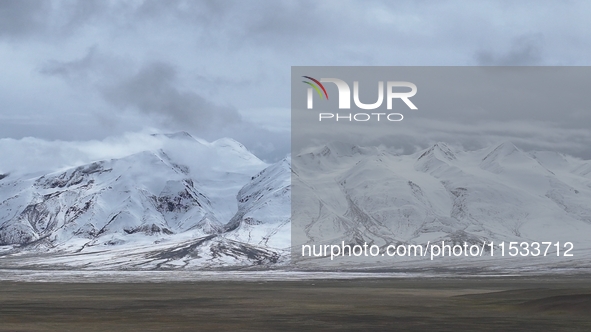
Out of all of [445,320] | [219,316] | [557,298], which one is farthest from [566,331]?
[219,316]

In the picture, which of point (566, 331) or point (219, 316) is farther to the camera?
point (219, 316)

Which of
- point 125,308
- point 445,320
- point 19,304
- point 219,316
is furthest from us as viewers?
point 19,304

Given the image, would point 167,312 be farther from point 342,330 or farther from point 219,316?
point 342,330

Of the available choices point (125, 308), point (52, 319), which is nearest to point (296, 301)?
point (125, 308)

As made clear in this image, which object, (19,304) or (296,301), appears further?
(296,301)

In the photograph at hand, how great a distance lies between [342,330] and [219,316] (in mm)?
18496

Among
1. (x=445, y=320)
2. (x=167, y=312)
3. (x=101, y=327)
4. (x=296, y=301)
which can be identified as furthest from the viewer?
(x=296, y=301)

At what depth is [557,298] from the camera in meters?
89.8

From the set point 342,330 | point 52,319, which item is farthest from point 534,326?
point 52,319

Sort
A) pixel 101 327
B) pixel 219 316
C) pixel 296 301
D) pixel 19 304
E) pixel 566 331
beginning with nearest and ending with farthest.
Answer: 1. pixel 566 331
2. pixel 101 327
3. pixel 219 316
4. pixel 19 304
5. pixel 296 301

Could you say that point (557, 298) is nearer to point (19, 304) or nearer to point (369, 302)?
point (369, 302)

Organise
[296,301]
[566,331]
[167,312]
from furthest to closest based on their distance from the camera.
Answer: [296,301]
[167,312]
[566,331]

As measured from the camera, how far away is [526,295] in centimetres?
11119

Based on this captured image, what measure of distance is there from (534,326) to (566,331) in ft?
14.1
